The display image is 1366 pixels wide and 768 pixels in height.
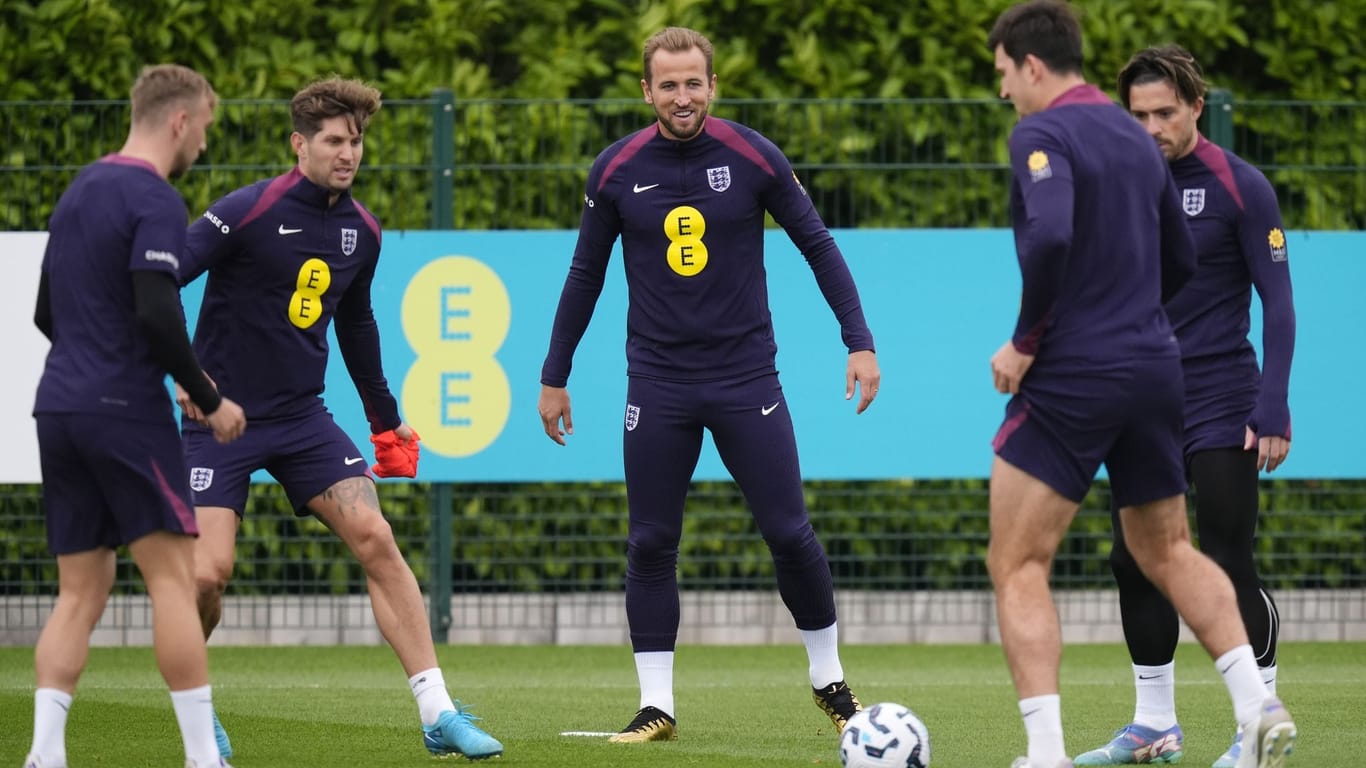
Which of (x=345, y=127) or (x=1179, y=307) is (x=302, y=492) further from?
(x=1179, y=307)

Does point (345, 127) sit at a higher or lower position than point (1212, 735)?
higher

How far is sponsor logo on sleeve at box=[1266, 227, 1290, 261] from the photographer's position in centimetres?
622

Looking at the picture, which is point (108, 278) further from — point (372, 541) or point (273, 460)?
point (372, 541)

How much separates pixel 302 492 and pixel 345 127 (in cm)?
119

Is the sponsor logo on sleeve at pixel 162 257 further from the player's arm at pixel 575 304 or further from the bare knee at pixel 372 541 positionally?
the player's arm at pixel 575 304

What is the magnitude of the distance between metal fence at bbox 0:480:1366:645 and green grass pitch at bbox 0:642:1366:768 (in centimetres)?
19

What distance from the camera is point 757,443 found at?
6.82m

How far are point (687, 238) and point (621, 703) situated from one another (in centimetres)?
242

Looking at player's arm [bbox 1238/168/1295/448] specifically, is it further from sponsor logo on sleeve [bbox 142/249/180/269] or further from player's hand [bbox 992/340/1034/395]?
sponsor logo on sleeve [bbox 142/249/180/269]

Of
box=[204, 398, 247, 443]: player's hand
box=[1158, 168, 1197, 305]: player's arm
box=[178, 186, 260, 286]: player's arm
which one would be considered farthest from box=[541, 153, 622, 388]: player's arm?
box=[1158, 168, 1197, 305]: player's arm

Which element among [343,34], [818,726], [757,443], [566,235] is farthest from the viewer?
[343,34]

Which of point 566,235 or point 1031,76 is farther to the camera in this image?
point 566,235

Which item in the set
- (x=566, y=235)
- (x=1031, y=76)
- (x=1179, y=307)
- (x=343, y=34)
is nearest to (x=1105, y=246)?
(x=1031, y=76)

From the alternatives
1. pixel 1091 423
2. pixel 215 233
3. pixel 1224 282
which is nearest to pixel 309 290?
pixel 215 233
